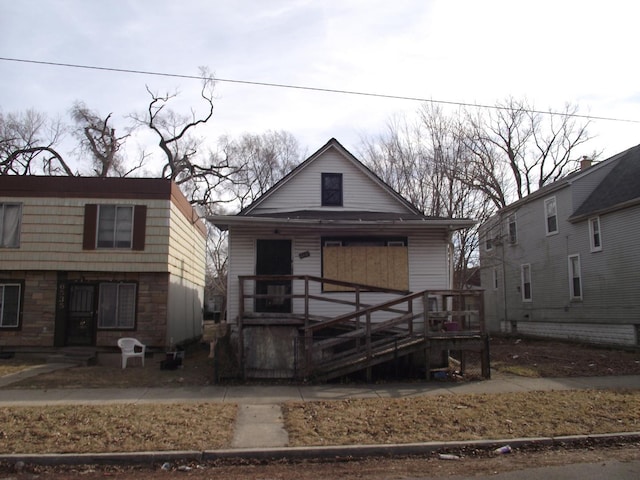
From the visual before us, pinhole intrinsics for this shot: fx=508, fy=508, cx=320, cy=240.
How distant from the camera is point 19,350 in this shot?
1494 cm

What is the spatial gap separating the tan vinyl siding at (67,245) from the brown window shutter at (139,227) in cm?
12

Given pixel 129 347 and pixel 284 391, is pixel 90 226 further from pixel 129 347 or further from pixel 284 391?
pixel 284 391

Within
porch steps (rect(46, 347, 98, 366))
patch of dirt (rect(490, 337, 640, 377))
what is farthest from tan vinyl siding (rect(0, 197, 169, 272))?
patch of dirt (rect(490, 337, 640, 377))

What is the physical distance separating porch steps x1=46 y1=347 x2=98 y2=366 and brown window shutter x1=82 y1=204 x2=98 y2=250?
9.90 feet

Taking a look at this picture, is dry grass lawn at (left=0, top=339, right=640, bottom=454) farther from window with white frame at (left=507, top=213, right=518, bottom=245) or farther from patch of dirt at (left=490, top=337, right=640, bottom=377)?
window with white frame at (left=507, top=213, right=518, bottom=245)

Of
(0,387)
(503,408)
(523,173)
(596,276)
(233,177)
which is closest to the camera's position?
(503,408)

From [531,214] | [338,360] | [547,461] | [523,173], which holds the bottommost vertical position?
[547,461]

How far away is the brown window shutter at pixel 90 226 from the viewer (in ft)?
50.4

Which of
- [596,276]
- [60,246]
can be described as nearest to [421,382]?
[60,246]

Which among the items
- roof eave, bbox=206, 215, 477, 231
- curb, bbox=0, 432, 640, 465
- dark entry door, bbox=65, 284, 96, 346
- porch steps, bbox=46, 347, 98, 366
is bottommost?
curb, bbox=0, 432, 640, 465

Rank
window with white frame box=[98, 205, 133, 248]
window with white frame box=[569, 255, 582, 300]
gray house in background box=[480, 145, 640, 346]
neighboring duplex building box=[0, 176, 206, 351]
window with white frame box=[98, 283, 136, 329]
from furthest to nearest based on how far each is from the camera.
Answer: window with white frame box=[569, 255, 582, 300], gray house in background box=[480, 145, 640, 346], window with white frame box=[98, 205, 133, 248], window with white frame box=[98, 283, 136, 329], neighboring duplex building box=[0, 176, 206, 351]

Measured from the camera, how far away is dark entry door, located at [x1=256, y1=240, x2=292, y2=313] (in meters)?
14.5

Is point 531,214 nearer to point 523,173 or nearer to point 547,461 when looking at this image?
point 523,173

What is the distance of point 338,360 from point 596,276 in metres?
14.1
